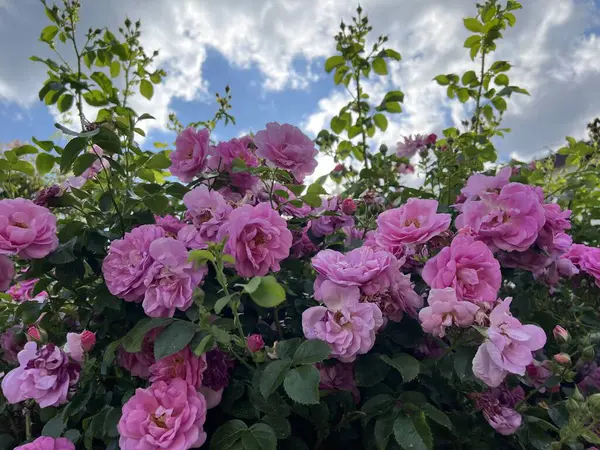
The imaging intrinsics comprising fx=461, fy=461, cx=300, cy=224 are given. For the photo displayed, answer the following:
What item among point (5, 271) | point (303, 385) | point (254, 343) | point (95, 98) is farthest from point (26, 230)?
point (95, 98)

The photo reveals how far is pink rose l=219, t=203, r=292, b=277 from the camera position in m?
0.82

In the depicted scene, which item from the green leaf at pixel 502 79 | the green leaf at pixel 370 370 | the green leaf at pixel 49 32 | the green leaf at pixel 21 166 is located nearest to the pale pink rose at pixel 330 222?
the green leaf at pixel 370 370

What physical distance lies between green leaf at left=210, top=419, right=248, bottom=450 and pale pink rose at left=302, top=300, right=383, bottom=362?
19cm

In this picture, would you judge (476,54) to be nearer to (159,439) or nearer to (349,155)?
(349,155)

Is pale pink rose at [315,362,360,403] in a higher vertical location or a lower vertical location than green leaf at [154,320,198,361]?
lower

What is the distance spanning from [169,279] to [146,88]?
110 cm

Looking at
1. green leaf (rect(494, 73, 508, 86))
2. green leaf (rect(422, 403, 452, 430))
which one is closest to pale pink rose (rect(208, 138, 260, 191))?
green leaf (rect(422, 403, 452, 430))

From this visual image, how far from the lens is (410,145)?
2016 millimetres

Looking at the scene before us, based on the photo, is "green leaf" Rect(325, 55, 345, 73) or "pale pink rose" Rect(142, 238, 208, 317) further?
"green leaf" Rect(325, 55, 345, 73)

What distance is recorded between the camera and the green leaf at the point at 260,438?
0.73 m

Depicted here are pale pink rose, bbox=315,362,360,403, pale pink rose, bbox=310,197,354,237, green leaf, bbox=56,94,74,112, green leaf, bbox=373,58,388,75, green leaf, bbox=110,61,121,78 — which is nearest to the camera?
pale pink rose, bbox=315,362,360,403

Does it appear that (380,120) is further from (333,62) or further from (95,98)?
(95,98)

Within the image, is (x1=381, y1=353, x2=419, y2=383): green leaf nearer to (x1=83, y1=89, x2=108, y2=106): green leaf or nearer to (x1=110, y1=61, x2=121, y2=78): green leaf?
(x1=83, y1=89, x2=108, y2=106): green leaf

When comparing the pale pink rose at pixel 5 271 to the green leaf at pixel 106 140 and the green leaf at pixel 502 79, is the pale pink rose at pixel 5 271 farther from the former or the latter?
the green leaf at pixel 502 79
